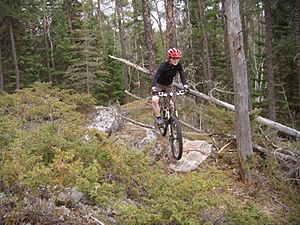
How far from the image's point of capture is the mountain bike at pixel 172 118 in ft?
26.1

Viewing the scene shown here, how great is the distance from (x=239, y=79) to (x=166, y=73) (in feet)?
5.36

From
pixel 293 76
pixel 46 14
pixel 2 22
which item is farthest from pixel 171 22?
pixel 46 14

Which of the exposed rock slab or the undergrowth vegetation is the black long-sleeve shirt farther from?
the undergrowth vegetation

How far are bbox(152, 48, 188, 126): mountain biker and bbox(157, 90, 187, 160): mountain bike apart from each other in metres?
0.17

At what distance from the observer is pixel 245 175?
7.73 meters

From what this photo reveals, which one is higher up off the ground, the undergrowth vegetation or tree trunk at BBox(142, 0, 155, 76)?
tree trunk at BBox(142, 0, 155, 76)

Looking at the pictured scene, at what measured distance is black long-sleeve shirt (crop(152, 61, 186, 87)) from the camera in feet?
26.3

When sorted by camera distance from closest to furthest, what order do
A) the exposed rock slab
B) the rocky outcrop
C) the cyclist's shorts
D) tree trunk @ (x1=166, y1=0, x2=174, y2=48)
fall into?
the exposed rock slab < the rocky outcrop < the cyclist's shorts < tree trunk @ (x1=166, y1=0, x2=174, y2=48)

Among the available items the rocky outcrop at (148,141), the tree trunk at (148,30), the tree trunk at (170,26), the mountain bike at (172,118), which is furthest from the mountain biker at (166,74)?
the tree trunk at (148,30)

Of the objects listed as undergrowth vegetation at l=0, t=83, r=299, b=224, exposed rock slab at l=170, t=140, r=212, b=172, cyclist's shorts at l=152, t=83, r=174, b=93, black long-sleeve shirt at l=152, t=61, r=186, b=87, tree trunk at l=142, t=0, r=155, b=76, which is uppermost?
tree trunk at l=142, t=0, r=155, b=76

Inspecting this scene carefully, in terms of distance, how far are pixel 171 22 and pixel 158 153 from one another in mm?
3870

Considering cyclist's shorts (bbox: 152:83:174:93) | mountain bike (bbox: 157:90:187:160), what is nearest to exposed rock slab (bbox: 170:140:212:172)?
mountain bike (bbox: 157:90:187:160)

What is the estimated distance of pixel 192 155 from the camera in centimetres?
859

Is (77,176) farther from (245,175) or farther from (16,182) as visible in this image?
(245,175)
